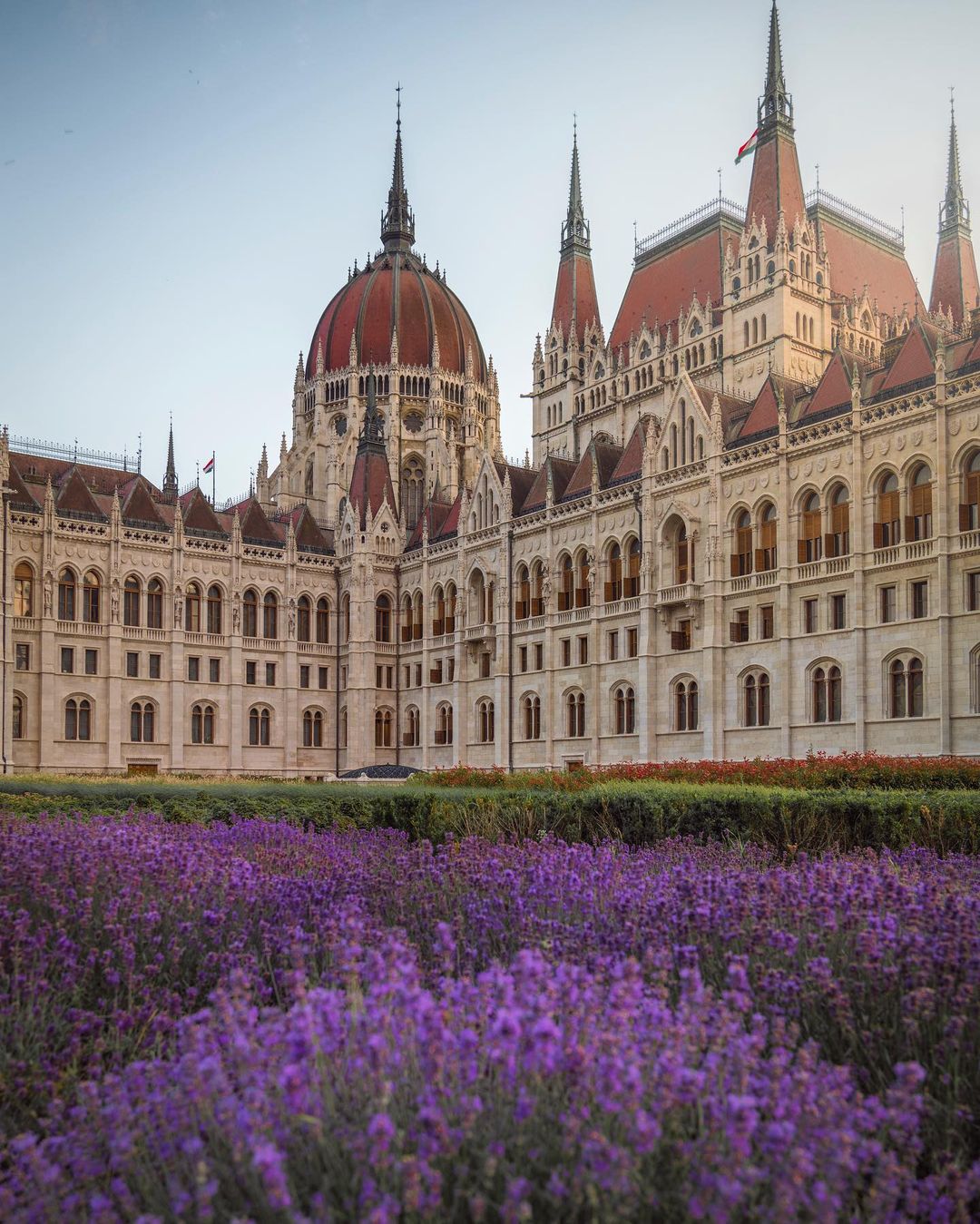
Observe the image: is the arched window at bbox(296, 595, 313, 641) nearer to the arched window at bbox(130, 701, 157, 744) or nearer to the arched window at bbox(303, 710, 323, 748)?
the arched window at bbox(303, 710, 323, 748)

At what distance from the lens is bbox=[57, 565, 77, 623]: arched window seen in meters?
52.5

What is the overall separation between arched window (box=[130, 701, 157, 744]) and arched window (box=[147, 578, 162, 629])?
3974 mm

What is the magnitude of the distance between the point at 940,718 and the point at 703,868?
26.5 meters

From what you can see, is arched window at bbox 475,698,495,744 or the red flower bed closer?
the red flower bed

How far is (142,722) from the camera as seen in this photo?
5419cm

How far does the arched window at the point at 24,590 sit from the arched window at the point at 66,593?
122 centimetres

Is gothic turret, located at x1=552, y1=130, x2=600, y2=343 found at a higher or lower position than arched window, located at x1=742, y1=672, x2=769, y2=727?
higher

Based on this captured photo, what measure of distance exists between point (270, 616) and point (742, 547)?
27.1m

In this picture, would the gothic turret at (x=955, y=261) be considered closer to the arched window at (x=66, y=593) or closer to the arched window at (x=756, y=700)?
the arched window at (x=756, y=700)

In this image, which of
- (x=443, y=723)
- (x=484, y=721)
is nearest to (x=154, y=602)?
(x=443, y=723)

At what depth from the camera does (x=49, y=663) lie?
5131 centimetres

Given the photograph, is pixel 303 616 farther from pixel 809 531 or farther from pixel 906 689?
pixel 906 689

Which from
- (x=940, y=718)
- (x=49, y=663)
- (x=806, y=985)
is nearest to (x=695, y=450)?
(x=940, y=718)

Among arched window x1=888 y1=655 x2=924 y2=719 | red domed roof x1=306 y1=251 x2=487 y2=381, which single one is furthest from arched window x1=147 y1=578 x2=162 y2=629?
arched window x1=888 y1=655 x2=924 y2=719
